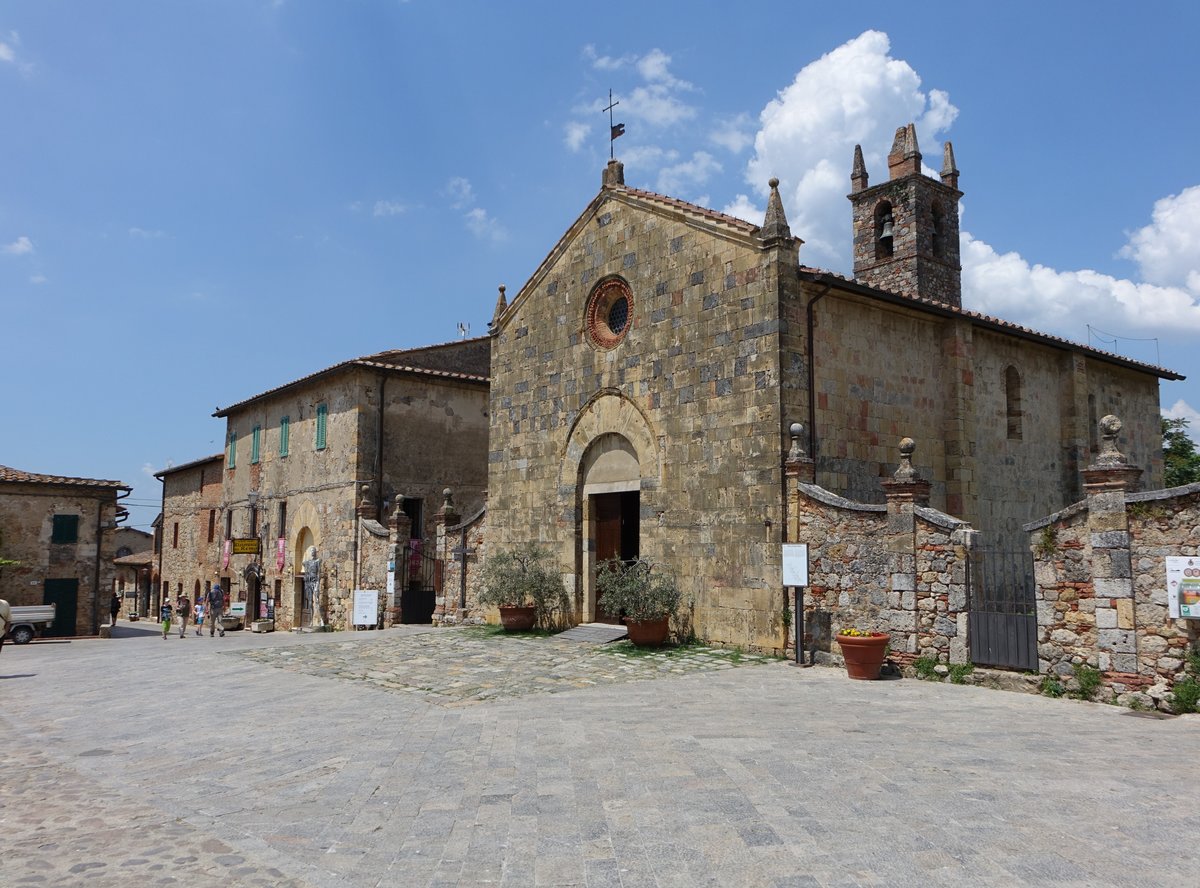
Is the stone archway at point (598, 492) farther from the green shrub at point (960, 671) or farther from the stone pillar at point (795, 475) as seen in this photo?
the green shrub at point (960, 671)

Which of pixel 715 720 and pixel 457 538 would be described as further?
pixel 457 538

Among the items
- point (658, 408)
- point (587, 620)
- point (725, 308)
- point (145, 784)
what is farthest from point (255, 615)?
point (145, 784)

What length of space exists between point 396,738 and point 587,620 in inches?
343

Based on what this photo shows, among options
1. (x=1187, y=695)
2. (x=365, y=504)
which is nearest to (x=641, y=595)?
(x=1187, y=695)

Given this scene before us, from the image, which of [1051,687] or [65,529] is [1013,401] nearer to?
[1051,687]

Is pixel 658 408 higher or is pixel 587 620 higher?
pixel 658 408

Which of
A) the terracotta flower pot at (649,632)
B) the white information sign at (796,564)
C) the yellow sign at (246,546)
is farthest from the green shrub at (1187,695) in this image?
the yellow sign at (246,546)

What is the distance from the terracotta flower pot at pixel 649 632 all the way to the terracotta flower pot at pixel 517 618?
3530 millimetres

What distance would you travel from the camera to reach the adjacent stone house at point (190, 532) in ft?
108

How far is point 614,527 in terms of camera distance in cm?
1717

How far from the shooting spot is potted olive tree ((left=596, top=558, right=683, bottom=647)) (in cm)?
1404

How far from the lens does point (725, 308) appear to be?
1453cm

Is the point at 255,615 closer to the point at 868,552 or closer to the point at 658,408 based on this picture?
the point at 658,408

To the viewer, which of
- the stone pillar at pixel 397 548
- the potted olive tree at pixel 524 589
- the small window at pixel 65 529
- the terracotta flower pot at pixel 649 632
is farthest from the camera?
the small window at pixel 65 529
